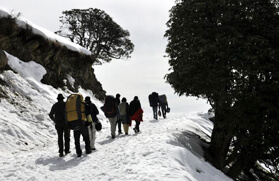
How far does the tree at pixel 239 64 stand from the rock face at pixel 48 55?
11.0m

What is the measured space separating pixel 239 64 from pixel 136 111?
5525 millimetres

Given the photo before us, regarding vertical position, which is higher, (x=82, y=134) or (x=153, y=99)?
(x=153, y=99)

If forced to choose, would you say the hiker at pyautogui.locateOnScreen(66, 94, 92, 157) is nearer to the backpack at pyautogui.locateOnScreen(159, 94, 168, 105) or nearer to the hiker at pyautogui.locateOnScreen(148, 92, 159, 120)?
the hiker at pyautogui.locateOnScreen(148, 92, 159, 120)

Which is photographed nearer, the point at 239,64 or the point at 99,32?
the point at 239,64

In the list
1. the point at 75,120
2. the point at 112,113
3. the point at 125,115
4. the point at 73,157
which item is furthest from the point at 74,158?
the point at 125,115

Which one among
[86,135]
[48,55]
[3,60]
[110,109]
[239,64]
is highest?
[48,55]

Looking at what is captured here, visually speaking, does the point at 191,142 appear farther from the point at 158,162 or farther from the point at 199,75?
the point at 158,162

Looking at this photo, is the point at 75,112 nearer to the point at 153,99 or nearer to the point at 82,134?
the point at 82,134

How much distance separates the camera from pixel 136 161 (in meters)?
7.07

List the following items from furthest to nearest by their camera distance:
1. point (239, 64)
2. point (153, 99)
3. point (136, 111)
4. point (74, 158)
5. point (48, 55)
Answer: point (48, 55), point (153, 99), point (136, 111), point (239, 64), point (74, 158)

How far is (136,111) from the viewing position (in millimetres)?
13234

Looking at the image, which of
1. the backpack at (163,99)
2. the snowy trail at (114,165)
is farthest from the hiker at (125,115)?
the backpack at (163,99)

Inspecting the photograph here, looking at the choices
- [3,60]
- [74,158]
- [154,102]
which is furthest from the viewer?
[154,102]

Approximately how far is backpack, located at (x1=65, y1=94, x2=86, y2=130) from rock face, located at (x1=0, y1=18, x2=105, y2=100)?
8.81 m
